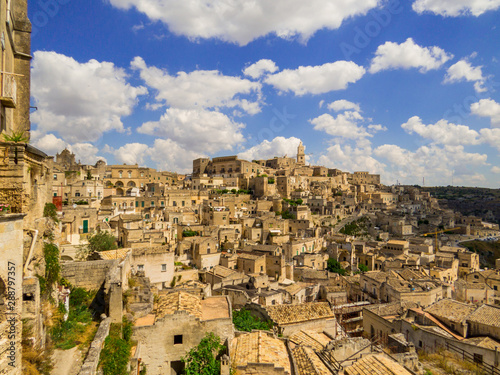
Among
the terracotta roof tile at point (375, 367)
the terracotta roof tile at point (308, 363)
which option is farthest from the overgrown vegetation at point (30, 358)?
the terracotta roof tile at point (375, 367)

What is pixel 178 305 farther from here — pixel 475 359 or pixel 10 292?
pixel 475 359

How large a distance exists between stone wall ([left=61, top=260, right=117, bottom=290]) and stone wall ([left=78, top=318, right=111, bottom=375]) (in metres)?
2.23

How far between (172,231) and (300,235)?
18.8 m

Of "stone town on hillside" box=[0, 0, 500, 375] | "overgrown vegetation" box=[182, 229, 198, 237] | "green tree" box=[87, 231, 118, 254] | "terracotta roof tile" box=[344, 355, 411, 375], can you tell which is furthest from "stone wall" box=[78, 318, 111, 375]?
"overgrown vegetation" box=[182, 229, 198, 237]

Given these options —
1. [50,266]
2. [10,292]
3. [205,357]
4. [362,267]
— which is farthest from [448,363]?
[362,267]

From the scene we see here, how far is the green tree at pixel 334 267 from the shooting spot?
33875 mm

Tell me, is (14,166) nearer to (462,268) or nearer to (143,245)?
(143,245)

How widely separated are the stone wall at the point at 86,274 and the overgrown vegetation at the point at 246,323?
5.99 meters

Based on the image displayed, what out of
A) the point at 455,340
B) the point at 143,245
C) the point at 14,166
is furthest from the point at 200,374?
the point at 143,245

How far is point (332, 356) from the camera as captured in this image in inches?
434

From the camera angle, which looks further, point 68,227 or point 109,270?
point 68,227

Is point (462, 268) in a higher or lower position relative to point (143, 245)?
lower

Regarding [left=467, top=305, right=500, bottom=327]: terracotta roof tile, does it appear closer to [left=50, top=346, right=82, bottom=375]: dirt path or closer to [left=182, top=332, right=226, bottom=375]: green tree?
[left=182, top=332, right=226, bottom=375]: green tree

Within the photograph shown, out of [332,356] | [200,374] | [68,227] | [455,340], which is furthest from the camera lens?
[68,227]
